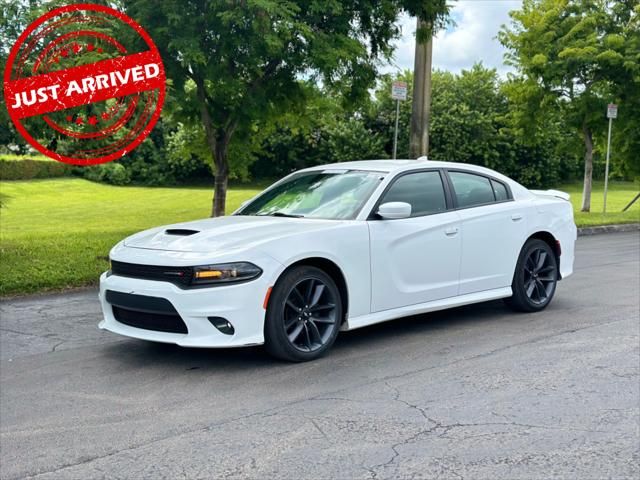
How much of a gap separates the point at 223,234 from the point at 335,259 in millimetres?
895

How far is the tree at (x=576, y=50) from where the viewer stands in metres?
21.4

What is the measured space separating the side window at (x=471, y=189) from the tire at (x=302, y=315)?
1.88 m

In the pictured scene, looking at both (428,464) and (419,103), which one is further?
(419,103)

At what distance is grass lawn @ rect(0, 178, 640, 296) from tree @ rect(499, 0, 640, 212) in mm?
3348

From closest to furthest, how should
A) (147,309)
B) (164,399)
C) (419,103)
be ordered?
(164,399), (147,309), (419,103)

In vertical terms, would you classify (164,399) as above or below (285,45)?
below

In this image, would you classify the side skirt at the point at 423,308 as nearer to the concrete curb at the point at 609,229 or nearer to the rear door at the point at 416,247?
the rear door at the point at 416,247

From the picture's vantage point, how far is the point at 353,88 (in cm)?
1341

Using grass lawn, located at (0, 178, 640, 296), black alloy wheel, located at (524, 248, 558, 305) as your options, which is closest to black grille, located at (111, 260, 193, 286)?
grass lawn, located at (0, 178, 640, 296)

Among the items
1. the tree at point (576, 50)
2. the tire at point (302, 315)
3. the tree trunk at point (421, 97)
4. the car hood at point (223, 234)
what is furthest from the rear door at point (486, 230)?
the tree at point (576, 50)

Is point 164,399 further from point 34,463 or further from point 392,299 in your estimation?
point 392,299

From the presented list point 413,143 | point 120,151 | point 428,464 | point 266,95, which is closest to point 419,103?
point 413,143

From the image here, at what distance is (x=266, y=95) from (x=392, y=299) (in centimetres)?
758

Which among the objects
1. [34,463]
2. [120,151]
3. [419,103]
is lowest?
[34,463]
